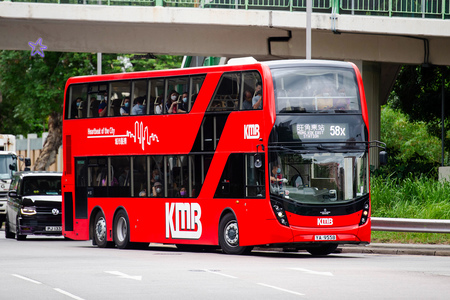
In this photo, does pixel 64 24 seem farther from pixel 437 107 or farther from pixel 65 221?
pixel 437 107

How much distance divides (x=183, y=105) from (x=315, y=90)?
10.7 feet

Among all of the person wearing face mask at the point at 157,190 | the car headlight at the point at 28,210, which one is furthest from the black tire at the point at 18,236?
the person wearing face mask at the point at 157,190

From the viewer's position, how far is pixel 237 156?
66.6 ft

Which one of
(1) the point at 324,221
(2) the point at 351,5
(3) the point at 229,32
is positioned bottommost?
(1) the point at 324,221

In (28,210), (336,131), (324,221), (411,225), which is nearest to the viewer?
(324,221)

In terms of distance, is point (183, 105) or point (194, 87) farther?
point (183, 105)

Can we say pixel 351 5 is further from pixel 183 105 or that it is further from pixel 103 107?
pixel 183 105

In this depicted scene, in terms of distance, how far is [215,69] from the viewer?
21016mm

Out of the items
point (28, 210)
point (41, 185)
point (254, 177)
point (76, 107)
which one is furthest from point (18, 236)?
point (254, 177)

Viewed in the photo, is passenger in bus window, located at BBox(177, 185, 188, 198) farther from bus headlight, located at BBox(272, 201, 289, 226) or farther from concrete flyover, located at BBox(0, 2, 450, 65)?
concrete flyover, located at BBox(0, 2, 450, 65)

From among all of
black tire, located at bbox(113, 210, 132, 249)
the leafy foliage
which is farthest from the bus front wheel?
the leafy foliage

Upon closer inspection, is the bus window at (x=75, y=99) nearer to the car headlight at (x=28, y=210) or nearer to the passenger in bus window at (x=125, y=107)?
the passenger in bus window at (x=125, y=107)

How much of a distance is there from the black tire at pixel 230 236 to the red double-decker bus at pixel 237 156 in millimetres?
26

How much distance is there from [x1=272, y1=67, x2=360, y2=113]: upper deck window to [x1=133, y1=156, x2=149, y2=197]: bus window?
14.4ft
